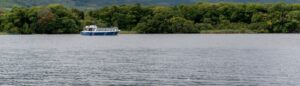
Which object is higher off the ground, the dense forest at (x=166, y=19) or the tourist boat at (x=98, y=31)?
the dense forest at (x=166, y=19)

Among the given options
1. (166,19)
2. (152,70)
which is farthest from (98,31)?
(152,70)

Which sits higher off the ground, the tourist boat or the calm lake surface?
the calm lake surface

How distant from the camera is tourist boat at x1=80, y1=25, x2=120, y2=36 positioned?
163m

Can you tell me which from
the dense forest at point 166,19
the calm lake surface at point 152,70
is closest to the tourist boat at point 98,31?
the dense forest at point 166,19

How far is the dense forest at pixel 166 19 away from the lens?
171 metres

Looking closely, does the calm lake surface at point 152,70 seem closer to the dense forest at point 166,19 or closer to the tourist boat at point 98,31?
the tourist boat at point 98,31

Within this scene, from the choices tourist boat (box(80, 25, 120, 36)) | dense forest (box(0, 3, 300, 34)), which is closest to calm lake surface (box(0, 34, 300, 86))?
tourist boat (box(80, 25, 120, 36))

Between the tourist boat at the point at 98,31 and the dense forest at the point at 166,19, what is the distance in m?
6.33

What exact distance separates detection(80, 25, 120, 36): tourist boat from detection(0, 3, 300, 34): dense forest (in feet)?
20.8

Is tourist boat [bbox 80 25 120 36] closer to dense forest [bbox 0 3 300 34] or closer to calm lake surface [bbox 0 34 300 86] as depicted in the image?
dense forest [bbox 0 3 300 34]

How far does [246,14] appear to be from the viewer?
179m

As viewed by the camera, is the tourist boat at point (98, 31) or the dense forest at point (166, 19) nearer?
the tourist boat at point (98, 31)

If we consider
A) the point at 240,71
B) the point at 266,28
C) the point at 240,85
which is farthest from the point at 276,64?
the point at 266,28

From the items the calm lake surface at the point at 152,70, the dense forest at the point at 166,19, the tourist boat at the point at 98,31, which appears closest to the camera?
the calm lake surface at the point at 152,70
